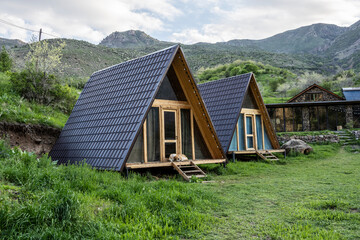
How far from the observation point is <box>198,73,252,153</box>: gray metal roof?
12512 millimetres

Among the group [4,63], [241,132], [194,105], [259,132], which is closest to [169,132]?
[194,105]

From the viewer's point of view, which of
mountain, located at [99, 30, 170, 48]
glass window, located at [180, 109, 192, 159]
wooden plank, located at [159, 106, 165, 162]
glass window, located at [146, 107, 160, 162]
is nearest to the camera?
glass window, located at [146, 107, 160, 162]

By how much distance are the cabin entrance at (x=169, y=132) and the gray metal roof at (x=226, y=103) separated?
2.71 meters

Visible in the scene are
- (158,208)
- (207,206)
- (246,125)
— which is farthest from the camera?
(246,125)

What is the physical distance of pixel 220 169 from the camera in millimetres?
10336

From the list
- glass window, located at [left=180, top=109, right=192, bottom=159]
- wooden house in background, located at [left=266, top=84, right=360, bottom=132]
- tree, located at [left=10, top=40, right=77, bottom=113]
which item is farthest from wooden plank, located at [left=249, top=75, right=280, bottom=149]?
wooden house in background, located at [left=266, top=84, right=360, bottom=132]

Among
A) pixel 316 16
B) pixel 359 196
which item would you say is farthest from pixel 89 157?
pixel 316 16

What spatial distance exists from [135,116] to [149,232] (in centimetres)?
458

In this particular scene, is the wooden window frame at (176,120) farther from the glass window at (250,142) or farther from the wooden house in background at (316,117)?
the wooden house in background at (316,117)

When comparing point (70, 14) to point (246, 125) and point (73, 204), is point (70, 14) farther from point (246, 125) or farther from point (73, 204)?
point (73, 204)

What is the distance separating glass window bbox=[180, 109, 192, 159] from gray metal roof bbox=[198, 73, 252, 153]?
6.74 feet

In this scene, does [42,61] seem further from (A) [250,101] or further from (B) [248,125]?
(B) [248,125]

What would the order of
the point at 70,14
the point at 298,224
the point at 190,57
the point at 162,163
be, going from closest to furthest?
the point at 298,224
the point at 162,163
the point at 70,14
the point at 190,57

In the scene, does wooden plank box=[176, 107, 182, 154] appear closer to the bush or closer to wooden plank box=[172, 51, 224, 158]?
wooden plank box=[172, 51, 224, 158]
